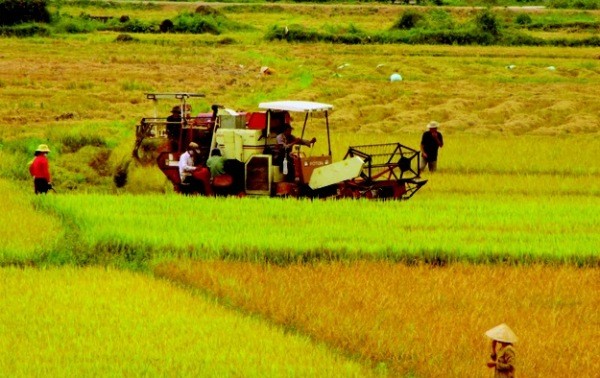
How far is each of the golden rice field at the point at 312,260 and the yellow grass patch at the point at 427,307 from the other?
24 millimetres

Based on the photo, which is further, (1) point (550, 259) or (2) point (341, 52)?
(2) point (341, 52)

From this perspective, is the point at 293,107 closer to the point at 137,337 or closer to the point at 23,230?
the point at 23,230

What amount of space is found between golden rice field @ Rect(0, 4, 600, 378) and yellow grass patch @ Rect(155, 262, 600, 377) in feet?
0.08

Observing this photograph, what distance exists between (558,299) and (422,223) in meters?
3.55

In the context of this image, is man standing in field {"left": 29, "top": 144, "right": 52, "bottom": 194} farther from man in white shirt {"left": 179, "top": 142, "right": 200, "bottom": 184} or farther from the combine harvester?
the combine harvester

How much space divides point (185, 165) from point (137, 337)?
8.04m

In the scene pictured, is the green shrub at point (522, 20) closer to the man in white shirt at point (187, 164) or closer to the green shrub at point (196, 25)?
the green shrub at point (196, 25)

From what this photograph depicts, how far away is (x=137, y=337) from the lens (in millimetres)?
8922

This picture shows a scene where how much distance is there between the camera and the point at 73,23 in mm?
49250

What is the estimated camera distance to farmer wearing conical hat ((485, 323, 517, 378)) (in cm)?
683

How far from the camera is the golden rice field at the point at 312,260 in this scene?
28.4 ft

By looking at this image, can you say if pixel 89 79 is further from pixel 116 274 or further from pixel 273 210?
pixel 116 274

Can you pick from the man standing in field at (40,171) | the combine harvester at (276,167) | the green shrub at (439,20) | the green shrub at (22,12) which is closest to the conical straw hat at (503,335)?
the combine harvester at (276,167)

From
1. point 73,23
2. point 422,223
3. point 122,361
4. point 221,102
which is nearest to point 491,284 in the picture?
point 422,223
